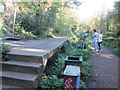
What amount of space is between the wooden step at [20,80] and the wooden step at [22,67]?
12cm

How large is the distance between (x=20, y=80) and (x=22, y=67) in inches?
15.1

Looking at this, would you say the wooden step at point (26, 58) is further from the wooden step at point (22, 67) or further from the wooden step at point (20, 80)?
the wooden step at point (20, 80)

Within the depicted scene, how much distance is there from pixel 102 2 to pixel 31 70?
63.0 ft

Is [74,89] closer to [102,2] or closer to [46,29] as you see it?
[46,29]

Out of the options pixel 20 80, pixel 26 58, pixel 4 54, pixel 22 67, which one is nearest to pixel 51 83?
pixel 20 80

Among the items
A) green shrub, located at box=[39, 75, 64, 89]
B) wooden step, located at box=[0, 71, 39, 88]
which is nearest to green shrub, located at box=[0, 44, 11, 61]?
wooden step, located at box=[0, 71, 39, 88]

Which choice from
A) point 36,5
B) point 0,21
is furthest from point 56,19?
point 0,21

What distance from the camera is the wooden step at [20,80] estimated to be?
8.53ft

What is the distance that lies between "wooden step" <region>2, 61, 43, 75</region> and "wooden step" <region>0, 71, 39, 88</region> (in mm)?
120

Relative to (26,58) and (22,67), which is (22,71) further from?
(26,58)

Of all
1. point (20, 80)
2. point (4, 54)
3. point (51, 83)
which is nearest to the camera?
point (20, 80)

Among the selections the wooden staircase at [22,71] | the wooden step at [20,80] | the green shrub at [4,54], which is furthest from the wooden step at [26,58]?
the wooden step at [20,80]

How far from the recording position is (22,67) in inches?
116

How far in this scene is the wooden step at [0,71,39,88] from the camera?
2600mm
